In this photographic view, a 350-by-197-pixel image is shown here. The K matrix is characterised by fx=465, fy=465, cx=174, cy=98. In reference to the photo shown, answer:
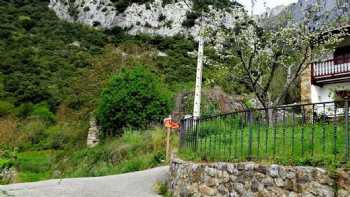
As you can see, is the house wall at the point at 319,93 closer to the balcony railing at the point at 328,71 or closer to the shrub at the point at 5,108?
the balcony railing at the point at 328,71

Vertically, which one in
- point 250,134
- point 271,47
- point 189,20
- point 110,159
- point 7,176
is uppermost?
point 189,20

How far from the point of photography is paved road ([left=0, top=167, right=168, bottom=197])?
1204cm

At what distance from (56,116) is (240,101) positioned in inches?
618

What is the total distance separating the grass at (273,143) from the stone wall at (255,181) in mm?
194

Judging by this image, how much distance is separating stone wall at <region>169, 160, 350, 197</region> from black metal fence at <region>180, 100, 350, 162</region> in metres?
0.27

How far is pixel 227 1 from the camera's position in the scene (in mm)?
40969

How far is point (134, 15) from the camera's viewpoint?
2303 inches

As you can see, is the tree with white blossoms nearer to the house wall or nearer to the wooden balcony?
the wooden balcony

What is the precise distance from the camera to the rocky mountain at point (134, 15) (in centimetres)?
5616

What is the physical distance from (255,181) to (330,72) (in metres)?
17.7

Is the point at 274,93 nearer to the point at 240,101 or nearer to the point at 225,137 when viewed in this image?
the point at 240,101

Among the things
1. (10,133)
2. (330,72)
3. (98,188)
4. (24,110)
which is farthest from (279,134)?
(24,110)

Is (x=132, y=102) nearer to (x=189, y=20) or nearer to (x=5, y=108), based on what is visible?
(x=5, y=108)

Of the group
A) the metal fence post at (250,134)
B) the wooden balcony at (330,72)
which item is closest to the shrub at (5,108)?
the wooden balcony at (330,72)
